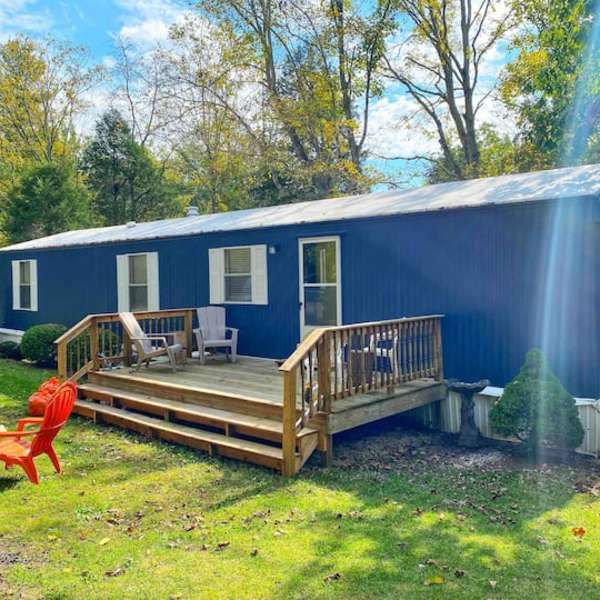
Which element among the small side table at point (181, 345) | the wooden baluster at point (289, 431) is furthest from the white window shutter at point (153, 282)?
the wooden baluster at point (289, 431)

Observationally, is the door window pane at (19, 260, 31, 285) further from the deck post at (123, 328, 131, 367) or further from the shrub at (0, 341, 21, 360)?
the deck post at (123, 328, 131, 367)

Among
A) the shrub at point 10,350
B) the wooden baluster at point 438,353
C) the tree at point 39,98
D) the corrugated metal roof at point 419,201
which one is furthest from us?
the tree at point 39,98

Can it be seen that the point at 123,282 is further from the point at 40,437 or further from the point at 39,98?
the point at 39,98

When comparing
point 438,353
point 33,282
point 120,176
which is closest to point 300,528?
point 438,353

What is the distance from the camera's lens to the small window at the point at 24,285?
576 inches

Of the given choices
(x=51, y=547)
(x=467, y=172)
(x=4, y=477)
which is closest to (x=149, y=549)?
(x=51, y=547)

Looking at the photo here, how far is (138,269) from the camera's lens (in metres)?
11.8

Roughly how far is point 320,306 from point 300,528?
15.5ft

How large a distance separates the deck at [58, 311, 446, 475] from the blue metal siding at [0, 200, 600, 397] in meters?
0.55

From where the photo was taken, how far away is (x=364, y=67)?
2055cm

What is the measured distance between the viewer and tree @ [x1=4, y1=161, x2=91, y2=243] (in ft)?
67.1

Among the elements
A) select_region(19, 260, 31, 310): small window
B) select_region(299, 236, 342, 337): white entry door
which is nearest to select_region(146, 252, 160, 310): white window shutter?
select_region(299, 236, 342, 337): white entry door

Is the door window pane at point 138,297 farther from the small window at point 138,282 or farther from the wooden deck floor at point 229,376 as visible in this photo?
the wooden deck floor at point 229,376

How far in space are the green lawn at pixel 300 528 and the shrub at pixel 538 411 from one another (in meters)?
0.34
